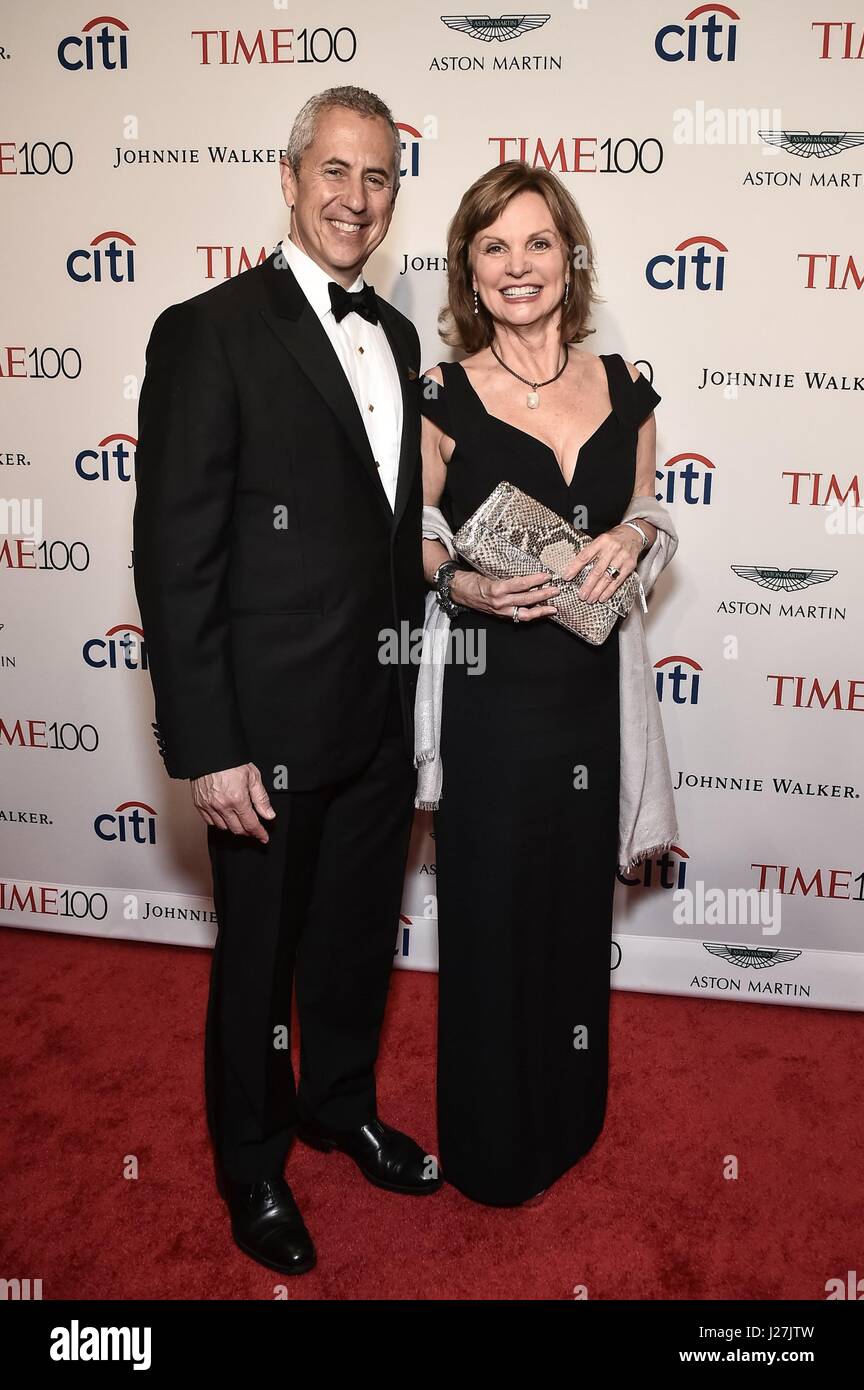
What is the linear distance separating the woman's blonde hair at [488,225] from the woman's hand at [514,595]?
54 centimetres

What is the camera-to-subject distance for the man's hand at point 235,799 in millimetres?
1869

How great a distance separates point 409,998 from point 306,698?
1.43m

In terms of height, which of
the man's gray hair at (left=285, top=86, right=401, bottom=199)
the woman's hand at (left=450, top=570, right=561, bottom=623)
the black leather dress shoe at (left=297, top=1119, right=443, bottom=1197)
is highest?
the man's gray hair at (left=285, top=86, right=401, bottom=199)

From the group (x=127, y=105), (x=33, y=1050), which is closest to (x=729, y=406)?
(x=127, y=105)

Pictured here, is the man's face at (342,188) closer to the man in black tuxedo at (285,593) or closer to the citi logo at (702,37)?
the man in black tuxedo at (285,593)

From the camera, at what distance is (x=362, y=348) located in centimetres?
201

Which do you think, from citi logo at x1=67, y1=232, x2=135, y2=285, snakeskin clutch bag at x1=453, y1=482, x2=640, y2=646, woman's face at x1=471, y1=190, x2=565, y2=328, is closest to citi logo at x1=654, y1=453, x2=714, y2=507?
woman's face at x1=471, y1=190, x2=565, y2=328

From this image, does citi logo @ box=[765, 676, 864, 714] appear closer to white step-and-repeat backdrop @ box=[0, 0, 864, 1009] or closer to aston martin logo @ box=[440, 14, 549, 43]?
white step-and-repeat backdrop @ box=[0, 0, 864, 1009]

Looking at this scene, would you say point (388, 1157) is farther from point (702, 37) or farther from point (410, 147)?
point (702, 37)

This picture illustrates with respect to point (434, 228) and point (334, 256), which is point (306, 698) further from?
point (434, 228)

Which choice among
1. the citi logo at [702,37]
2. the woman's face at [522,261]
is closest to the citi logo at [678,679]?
the woman's face at [522,261]

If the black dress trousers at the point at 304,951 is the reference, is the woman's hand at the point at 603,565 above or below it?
above

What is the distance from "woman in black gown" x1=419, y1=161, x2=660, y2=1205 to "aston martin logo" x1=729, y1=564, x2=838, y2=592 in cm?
75

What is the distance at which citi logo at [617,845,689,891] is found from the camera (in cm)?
308
